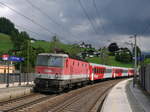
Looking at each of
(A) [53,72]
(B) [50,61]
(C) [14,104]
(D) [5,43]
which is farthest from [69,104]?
(D) [5,43]

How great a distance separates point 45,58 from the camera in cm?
2342

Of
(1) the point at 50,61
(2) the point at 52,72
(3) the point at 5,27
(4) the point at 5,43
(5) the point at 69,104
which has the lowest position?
(5) the point at 69,104

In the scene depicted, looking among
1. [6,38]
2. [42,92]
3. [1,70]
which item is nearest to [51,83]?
[42,92]

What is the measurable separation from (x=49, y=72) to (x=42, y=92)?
2.59 m

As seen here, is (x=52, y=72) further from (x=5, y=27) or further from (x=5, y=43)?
(x=5, y=27)

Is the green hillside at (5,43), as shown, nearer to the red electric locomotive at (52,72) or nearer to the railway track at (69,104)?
the red electric locomotive at (52,72)

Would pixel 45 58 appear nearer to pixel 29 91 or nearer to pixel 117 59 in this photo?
pixel 29 91

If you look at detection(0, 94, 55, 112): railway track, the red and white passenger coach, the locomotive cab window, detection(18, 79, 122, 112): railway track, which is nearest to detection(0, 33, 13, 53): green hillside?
the locomotive cab window

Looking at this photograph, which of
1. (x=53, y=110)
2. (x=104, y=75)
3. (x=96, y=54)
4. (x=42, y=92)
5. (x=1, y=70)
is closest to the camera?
(x=53, y=110)

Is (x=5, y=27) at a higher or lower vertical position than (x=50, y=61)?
higher

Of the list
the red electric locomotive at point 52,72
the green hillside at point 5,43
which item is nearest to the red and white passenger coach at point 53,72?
the red electric locomotive at point 52,72

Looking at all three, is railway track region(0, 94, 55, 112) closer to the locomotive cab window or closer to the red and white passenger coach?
the red and white passenger coach

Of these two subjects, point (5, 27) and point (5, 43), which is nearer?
point (5, 43)

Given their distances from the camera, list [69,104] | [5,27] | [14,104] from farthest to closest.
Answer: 1. [5,27]
2. [69,104]
3. [14,104]
